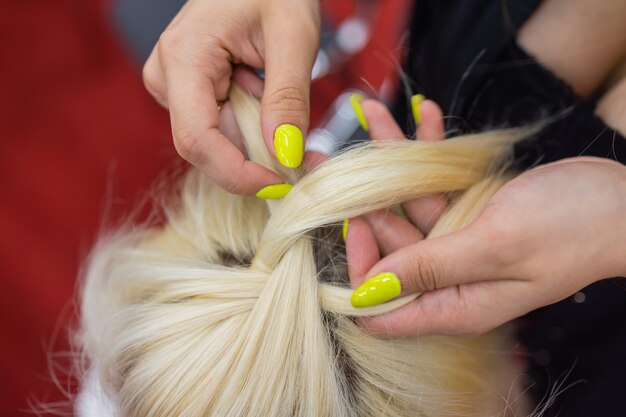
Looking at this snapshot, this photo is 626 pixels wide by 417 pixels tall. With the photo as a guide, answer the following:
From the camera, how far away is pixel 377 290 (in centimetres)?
65

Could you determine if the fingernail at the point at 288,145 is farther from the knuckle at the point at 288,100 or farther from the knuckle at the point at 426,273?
the knuckle at the point at 426,273

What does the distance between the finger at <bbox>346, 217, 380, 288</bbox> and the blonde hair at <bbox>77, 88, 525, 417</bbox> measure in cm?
2

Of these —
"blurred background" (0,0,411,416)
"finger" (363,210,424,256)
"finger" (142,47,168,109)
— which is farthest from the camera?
"blurred background" (0,0,411,416)

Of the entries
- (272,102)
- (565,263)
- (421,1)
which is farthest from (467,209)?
(421,1)

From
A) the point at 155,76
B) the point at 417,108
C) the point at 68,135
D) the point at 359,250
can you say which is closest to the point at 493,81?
the point at 417,108

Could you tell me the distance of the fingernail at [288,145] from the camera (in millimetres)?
679

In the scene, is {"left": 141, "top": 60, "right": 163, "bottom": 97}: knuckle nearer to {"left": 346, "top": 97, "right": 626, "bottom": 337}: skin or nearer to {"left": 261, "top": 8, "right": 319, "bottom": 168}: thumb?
{"left": 261, "top": 8, "right": 319, "bottom": 168}: thumb

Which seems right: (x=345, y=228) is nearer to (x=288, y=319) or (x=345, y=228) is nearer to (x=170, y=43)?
(x=288, y=319)

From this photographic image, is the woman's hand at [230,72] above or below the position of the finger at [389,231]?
above

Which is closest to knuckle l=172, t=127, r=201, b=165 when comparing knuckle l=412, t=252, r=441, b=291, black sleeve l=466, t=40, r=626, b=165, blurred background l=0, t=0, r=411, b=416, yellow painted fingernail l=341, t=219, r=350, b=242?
yellow painted fingernail l=341, t=219, r=350, b=242

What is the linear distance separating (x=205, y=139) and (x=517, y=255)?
16.0 inches

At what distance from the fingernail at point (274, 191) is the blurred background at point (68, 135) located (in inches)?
29.9

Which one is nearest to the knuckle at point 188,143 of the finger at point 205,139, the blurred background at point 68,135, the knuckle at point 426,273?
the finger at point 205,139

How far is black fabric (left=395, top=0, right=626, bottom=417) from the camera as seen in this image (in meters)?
0.85
